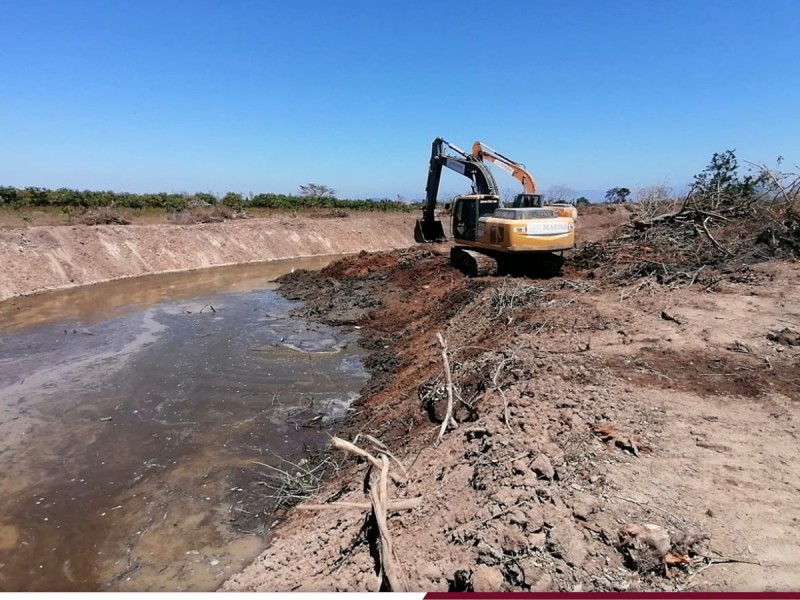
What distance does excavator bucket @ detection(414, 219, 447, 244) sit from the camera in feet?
55.1

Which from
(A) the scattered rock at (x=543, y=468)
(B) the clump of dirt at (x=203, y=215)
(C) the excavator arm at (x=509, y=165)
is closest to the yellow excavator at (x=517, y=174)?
(C) the excavator arm at (x=509, y=165)

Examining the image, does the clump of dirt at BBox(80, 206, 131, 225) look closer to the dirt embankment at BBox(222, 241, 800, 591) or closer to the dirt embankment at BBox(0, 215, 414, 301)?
the dirt embankment at BBox(0, 215, 414, 301)

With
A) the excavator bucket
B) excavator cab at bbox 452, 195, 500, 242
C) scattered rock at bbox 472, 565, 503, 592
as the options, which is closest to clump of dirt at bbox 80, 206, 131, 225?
the excavator bucket

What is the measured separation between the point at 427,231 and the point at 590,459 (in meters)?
13.3

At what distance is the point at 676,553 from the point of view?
3.07 m

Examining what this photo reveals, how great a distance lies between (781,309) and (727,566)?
592 cm

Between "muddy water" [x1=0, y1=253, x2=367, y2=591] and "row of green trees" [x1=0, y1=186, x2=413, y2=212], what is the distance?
1511cm

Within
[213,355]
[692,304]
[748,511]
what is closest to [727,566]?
[748,511]

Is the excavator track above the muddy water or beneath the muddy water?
above

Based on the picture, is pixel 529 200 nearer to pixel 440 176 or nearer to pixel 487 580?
pixel 440 176

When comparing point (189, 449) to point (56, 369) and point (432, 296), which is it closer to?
point (56, 369)

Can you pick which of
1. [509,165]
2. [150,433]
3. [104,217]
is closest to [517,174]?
[509,165]

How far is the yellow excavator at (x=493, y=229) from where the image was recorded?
11102 millimetres

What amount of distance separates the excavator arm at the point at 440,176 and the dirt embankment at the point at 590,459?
6333 millimetres
